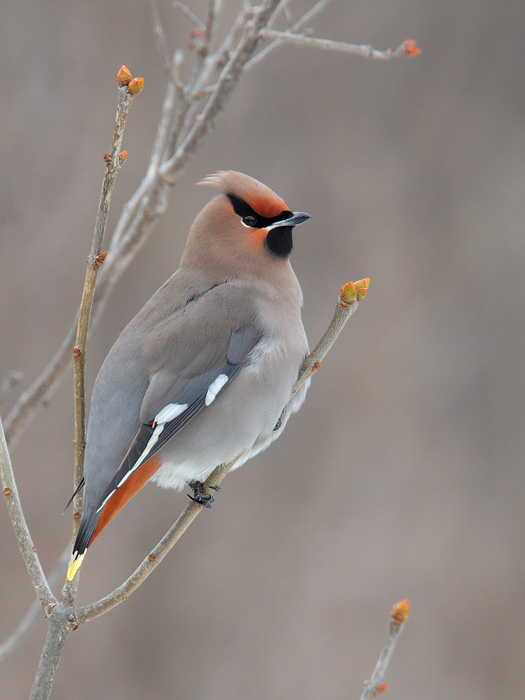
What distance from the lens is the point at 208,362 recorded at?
2738 millimetres

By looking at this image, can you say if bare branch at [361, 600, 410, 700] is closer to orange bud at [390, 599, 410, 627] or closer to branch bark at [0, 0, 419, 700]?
orange bud at [390, 599, 410, 627]

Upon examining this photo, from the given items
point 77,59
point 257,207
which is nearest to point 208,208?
point 257,207

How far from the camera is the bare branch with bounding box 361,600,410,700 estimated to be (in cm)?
160

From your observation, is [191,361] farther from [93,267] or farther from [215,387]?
[93,267]

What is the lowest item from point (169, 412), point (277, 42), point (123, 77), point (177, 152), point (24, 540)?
point (24, 540)

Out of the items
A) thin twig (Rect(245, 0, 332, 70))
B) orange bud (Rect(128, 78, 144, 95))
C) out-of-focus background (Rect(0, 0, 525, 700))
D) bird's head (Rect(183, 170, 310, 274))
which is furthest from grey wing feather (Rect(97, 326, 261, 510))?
out-of-focus background (Rect(0, 0, 525, 700))

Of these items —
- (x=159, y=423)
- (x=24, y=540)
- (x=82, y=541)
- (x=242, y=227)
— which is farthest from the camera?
(x=242, y=227)

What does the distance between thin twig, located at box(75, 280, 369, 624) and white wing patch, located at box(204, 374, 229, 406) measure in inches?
16.0

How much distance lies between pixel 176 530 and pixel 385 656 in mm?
662

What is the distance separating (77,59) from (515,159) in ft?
8.53

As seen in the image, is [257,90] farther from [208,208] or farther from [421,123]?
[208,208]

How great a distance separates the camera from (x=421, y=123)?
5.21m

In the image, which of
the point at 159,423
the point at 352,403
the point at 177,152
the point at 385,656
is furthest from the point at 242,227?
the point at 352,403

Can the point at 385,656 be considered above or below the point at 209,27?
below
